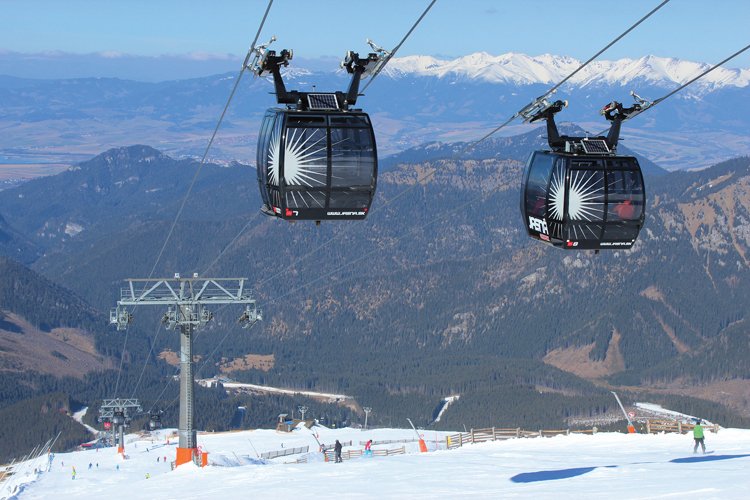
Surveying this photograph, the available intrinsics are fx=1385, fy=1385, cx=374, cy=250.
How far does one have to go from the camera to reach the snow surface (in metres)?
53.6

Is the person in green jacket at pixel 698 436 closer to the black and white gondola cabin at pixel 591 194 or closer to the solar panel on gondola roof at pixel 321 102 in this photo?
the black and white gondola cabin at pixel 591 194

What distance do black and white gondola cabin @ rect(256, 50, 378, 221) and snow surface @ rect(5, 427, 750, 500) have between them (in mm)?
17096

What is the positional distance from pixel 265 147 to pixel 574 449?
121 ft

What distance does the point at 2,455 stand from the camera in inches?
7416

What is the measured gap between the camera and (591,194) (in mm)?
43000

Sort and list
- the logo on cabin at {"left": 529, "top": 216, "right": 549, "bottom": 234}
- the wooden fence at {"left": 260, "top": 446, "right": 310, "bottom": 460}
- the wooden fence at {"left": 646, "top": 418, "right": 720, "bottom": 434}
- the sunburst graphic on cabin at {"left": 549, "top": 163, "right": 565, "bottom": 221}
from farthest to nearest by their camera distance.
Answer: the wooden fence at {"left": 260, "top": 446, "right": 310, "bottom": 460} → the wooden fence at {"left": 646, "top": 418, "right": 720, "bottom": 434} → the logo on cabin at {"left": 529, "top": 216, "right": 549, "bottom": 234} → the sunburst graphic on cabin at {"left": 549, "top": 163, "right": 565, "bottom": 221}

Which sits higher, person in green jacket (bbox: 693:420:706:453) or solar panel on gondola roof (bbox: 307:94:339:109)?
solar panel on gondola roof (bbox: 307:94:339:109)

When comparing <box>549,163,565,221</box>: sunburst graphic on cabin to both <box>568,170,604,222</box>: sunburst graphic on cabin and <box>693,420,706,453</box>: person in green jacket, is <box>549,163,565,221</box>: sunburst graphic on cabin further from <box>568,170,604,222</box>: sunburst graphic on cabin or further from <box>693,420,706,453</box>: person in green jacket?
<box>693,420,706,453</box>: person in green jacket

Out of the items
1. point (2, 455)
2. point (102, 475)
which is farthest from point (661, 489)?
point (2, 455)

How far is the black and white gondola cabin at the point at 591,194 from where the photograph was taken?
141 ft

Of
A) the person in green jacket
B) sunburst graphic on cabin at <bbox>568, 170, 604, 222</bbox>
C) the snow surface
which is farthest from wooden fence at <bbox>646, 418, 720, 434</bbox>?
sunburst graphic on cabin at <bbox>568, 170, 604, 222</bbox>

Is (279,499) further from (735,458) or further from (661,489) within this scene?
(735,458)

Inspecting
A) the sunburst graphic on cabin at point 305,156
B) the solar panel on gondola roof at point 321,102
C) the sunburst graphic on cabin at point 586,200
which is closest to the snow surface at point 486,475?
the sunburst graphic on cabin at point 586,200

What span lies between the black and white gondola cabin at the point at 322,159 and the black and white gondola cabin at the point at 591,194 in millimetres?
6301
